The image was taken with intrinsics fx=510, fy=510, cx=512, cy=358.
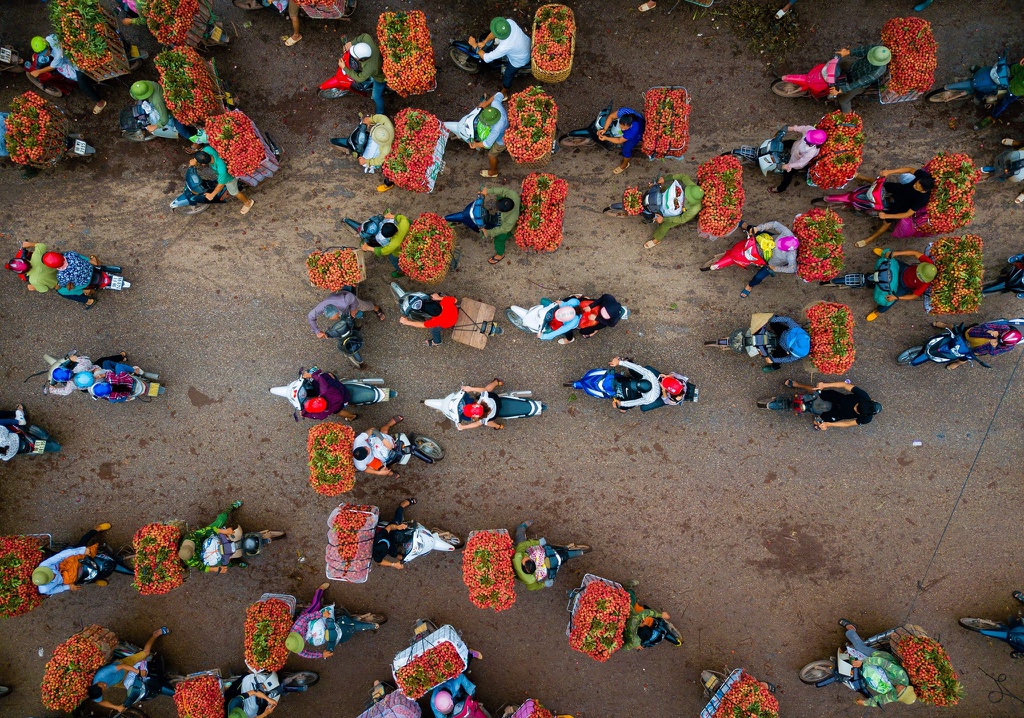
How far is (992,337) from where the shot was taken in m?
8.24

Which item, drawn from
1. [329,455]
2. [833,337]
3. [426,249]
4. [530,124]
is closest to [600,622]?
[329,455]

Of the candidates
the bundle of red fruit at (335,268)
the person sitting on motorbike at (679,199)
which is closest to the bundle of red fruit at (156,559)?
the bundle of red fruit at (335,268)

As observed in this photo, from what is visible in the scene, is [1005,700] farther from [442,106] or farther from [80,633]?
[80,633]

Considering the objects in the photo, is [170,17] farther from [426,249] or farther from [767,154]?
[767,154]

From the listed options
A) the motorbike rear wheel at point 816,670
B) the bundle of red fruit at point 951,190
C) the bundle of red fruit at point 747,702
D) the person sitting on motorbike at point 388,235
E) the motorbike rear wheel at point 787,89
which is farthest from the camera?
the motorbike rear wheel at point 816,670

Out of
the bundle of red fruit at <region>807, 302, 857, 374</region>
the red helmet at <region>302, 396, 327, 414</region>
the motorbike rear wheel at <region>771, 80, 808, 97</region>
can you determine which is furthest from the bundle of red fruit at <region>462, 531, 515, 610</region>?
the motorbike rear wheel at <region>771, 80, 808, 97</region>

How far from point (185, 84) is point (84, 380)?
5.17 m

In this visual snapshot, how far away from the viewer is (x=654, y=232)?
920 centimetres

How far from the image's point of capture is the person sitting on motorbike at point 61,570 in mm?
8492

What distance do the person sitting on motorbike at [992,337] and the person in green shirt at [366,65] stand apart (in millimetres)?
10780

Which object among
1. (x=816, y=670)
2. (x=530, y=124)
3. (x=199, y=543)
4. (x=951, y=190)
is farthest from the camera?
(x=816, y=670)

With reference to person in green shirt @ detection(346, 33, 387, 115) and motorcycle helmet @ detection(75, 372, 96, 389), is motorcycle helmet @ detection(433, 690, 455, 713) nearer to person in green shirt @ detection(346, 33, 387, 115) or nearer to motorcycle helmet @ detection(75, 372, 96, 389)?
motorcycle helmet @ detection(75, 372, 96, 389)

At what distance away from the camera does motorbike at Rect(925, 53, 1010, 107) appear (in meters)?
8.59

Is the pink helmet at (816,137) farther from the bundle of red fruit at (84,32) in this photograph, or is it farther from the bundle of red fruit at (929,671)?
the bundle of red fruit at (84,32)
